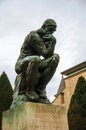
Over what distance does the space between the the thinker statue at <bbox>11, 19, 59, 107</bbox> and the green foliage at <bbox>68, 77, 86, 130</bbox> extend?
16.7 meters

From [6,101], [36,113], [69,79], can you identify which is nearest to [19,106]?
[36,113]

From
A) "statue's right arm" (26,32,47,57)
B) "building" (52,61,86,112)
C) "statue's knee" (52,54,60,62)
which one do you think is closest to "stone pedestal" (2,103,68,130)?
"statue's knee" (52,54,60,62)

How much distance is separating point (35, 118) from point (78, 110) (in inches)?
746

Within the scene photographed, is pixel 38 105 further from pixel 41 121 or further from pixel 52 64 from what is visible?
pixel 52 64

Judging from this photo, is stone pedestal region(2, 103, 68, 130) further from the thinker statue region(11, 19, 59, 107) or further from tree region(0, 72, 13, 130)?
tree region(0, 72, 13, 130)

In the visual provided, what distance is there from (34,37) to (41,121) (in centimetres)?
181

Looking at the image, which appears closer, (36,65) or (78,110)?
(36,65)

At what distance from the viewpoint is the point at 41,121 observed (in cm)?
698

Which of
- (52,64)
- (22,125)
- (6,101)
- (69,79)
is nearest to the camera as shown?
(22,125)

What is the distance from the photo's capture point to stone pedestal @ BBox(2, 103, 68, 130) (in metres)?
6.84

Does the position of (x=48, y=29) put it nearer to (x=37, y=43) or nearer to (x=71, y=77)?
(x=37, y=43)

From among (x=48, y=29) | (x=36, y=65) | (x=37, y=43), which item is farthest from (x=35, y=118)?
(x=48, y=29)

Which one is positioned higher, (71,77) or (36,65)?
(71,77)

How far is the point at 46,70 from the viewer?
7.47 m
